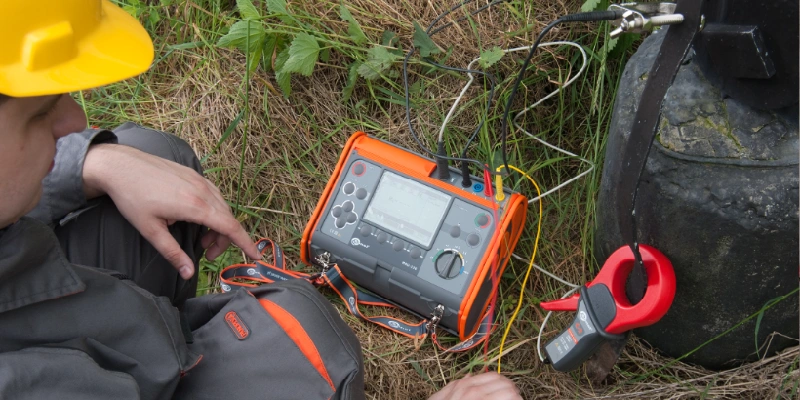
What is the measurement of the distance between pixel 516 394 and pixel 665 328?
16.7 inches

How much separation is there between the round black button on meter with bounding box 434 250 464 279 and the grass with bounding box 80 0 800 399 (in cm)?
23

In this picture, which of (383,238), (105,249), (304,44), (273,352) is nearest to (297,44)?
A: (304,44)

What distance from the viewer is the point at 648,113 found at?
1.22 metres

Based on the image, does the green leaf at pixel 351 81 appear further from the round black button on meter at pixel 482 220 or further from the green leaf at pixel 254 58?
the round black button on meter at pixel 482 220

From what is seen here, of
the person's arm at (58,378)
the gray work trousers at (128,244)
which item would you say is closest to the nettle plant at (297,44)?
the gray work trousers at (128,244)

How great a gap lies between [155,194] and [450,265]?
74 cm

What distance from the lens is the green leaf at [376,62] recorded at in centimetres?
199

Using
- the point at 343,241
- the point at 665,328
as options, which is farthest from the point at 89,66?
the point at 665,328

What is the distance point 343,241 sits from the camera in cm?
186

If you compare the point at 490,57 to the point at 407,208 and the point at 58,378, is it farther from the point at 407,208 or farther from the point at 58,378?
the point at 58,378

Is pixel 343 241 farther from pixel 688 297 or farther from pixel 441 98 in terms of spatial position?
pixel 688 297

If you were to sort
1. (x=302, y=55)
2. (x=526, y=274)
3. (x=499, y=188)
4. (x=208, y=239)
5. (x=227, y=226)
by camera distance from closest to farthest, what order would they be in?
(x=227, y=226) < (x=208, y=239) < (x=499, y=188) < (x=526, y=274) < (x=302, y=55)

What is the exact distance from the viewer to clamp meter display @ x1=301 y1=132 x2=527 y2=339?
68.6 inches

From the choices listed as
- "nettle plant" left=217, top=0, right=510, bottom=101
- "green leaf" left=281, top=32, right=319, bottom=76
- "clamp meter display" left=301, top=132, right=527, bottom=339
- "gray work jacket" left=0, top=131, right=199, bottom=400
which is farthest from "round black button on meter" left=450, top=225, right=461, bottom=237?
"gray work jacket" left=0, top=131, right=199, bottom=400
